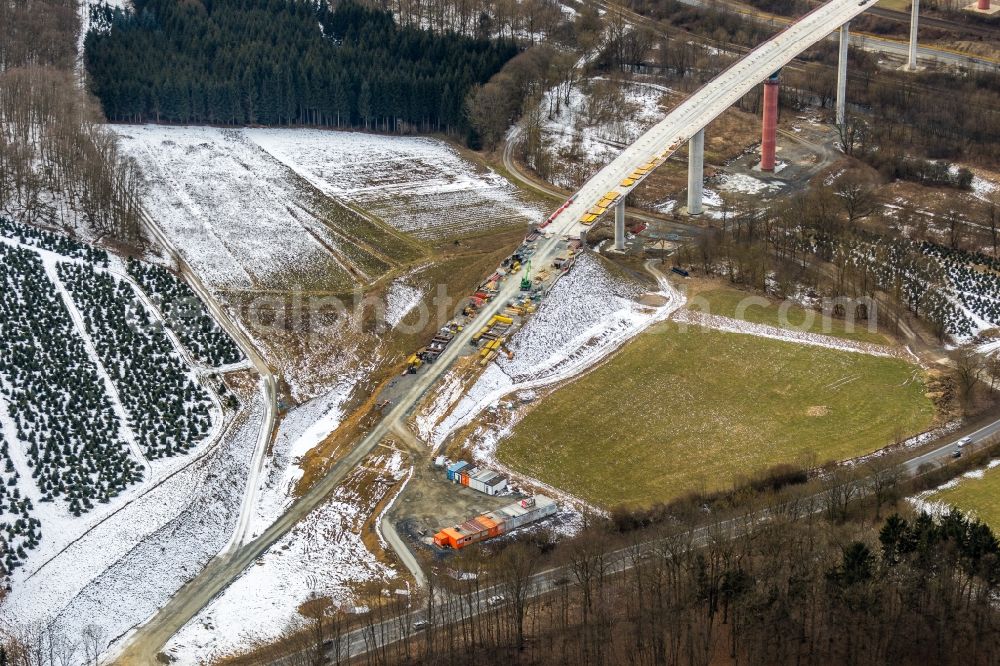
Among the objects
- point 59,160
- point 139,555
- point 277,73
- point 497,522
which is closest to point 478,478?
point 497,522

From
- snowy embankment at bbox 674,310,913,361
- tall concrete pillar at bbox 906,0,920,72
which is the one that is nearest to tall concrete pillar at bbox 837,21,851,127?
tall concrete pillar at bbox 906,0,920,72

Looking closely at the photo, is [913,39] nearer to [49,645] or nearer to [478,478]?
[478,478]

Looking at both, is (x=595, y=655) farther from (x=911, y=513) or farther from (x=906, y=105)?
(x=906, y=105)

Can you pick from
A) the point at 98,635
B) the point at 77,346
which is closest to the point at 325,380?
the point at 77,346

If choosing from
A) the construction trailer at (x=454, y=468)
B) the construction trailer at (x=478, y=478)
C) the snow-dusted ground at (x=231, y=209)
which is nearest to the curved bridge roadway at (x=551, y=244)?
the construction trailer at (x=454, y=468)

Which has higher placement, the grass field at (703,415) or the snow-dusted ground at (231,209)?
the snow-dusted ground at (231,209)

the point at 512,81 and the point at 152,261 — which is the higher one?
the point at 512,81

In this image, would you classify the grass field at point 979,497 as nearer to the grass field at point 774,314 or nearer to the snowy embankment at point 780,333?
the snowy embankment at point 780,333
